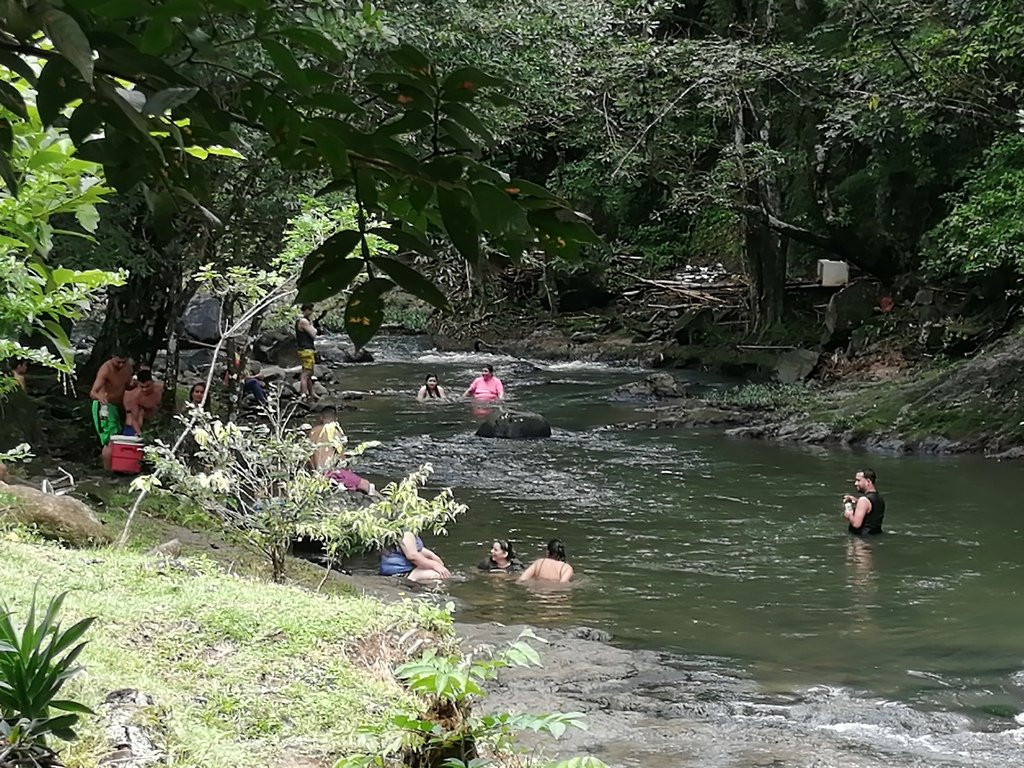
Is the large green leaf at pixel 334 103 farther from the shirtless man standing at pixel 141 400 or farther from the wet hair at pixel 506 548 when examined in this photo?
the shirtless man standing at pixel 141 400

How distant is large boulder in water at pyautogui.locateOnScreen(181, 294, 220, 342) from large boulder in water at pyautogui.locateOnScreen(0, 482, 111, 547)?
21.2 metres

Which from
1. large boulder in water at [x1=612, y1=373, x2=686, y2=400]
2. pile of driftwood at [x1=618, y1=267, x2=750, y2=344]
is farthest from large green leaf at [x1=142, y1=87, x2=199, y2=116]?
pile of driftwood at [x1=618, y1=267, x2=750, y2=344]

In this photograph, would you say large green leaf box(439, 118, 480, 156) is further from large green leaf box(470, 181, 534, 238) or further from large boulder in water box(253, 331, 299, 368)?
Result: large boulder in water box(253, 331, 299, 368)

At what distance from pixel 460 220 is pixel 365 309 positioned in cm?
21

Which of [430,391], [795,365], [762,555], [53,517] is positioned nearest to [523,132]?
[430,391]

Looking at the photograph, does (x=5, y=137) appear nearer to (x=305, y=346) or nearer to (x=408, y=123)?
(x=408, y=123)

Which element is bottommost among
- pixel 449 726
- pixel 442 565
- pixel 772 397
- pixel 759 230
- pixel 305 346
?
pixel 442 565

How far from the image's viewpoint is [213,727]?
484 centimetres

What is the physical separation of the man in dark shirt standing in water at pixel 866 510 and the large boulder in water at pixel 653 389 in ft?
34.8

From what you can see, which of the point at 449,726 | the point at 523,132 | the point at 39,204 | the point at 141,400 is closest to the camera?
the point at 39,204

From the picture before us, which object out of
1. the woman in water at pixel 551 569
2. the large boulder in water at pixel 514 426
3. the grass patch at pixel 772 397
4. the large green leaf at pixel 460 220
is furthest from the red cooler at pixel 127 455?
the large green leaf at pixel 460 220

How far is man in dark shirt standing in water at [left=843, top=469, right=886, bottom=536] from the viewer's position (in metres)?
13.6

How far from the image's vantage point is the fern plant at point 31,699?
3668mm

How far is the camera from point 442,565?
12.5m
